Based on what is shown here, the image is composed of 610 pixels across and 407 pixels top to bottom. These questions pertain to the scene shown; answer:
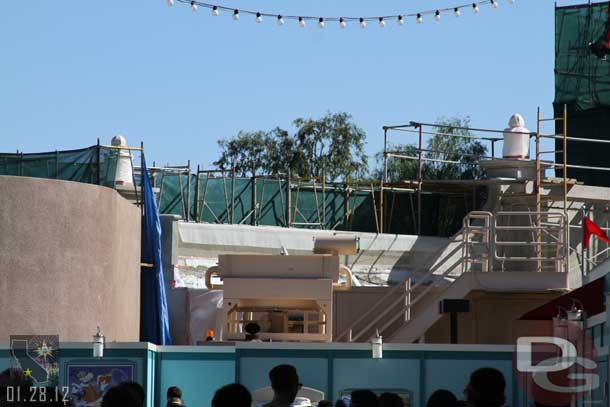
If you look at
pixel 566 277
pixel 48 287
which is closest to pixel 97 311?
pixel 48 287

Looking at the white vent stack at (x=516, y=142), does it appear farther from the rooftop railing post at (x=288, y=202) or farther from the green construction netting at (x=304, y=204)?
the rooftop railing post at (x=288, y=202)

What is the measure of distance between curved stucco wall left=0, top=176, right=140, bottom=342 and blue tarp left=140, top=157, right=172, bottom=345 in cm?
243

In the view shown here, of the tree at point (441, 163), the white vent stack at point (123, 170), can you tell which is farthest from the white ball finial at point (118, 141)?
the tree at point (441, 163)

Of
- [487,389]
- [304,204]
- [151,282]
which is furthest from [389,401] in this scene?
[304,204]

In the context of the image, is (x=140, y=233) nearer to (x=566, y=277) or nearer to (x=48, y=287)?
(x=48, y=287)

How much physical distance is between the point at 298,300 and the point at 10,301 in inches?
185

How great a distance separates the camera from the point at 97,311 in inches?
848

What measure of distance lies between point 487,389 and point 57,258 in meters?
13.9

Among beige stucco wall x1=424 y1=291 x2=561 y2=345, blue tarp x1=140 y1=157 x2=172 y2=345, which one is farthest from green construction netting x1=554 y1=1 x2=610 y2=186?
blue tarp x1=140 y1=157 x2=172 y2=345

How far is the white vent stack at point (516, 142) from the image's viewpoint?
27562 mm

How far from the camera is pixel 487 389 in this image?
26.1 ft

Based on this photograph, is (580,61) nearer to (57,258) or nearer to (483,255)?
(483,255)

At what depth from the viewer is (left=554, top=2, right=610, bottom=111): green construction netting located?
34.4 meters

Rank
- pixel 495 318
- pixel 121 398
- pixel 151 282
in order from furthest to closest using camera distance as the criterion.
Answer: pixel 151 282, pixel 495 318, pixel 121 398
